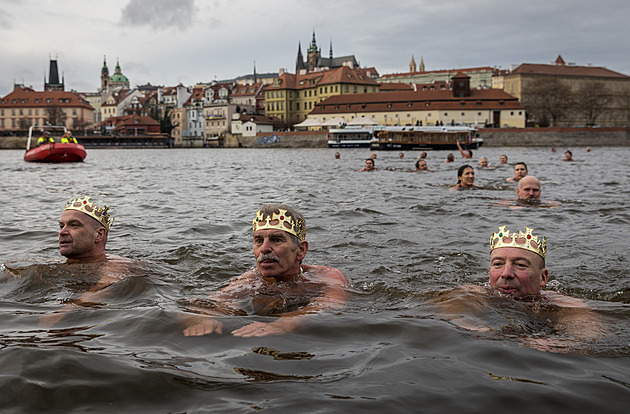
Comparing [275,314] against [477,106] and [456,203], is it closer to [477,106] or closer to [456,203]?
[456,203]

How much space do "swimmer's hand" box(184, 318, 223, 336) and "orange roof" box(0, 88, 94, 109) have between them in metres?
151

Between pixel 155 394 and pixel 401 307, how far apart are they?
2.66 m

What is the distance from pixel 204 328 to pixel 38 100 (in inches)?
6118

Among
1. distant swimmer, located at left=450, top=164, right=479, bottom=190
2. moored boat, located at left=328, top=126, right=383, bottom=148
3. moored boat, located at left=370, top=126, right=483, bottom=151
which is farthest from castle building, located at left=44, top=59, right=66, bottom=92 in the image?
distant swimmer, located at left=450, top=164, right=479, bottom=190

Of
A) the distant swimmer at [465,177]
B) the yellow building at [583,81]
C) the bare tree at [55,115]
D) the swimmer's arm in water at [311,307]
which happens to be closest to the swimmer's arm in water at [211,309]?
the swimmer's arm in water at [311,307]

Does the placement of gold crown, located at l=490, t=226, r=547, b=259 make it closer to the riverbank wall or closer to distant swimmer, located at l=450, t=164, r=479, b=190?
distant swimmer, located at l=450, t=164, r=479, b=190

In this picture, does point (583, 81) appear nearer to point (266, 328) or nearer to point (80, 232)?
point (80, 232)

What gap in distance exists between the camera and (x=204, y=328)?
4543 mm

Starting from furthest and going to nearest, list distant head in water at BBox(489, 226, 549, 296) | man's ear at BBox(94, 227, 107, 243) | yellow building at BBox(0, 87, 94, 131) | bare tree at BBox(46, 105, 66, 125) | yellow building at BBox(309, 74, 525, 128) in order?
yellow building at BBox(0, 87, 94, 131) < bare tree at BBox(46, 105, 66, 125) < yellow building at BBox(309, 74, 525, 128) < man's ear at BBox(94, 227, 107, 243) < distant head in water at BBox(489, 226, 549, 296)

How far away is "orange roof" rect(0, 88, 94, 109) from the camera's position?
468ft

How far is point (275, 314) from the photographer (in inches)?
198

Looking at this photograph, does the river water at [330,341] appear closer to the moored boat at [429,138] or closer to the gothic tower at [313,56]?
the moored boat at [429,138]

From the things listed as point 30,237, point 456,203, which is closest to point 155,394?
point 30,237

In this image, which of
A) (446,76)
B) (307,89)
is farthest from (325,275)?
(446,76)
